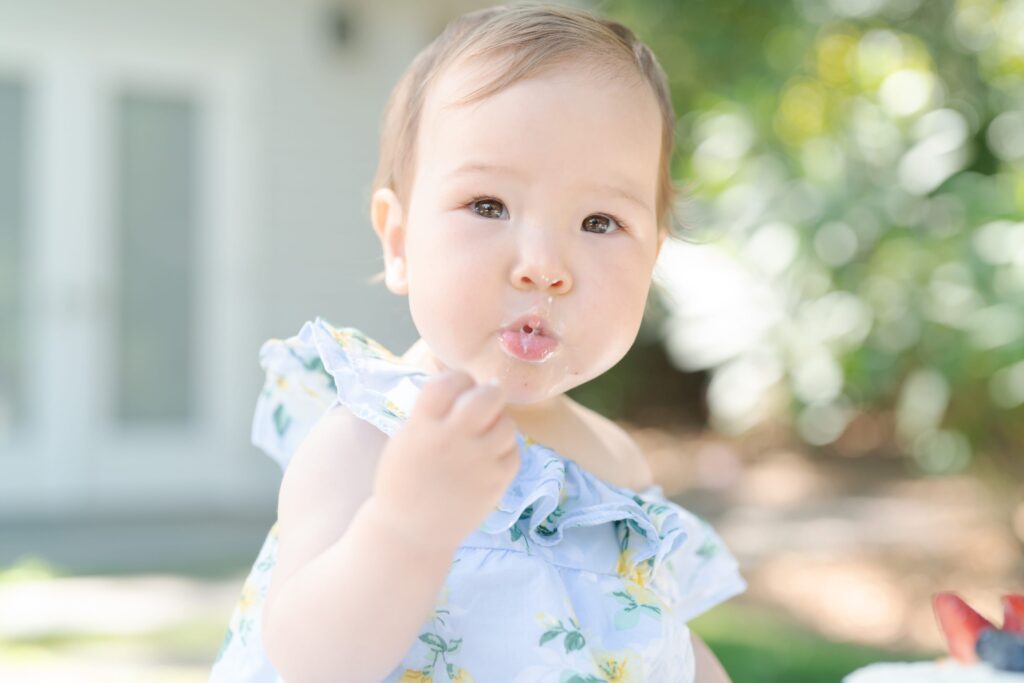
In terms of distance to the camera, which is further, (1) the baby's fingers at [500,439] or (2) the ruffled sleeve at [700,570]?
(2) the ruffled sleeve at [700,570]

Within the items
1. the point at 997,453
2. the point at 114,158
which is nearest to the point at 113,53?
the point at 114,158

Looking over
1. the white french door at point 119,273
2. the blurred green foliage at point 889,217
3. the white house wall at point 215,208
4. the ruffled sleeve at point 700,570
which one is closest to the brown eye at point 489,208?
the ruffled sleeve at point 700,570

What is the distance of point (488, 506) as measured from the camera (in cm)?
107

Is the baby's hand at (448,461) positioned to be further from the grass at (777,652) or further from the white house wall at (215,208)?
the white house wall at (215,208)

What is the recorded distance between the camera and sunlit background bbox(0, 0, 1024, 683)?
4.40 m

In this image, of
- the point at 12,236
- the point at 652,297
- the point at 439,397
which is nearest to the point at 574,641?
the point at 439,397

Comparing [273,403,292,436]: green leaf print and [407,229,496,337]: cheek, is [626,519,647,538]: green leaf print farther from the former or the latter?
[273,403,292,436]: green leaf print

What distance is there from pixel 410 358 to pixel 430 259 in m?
0.27

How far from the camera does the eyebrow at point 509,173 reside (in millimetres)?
1292

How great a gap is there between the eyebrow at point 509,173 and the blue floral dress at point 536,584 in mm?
253

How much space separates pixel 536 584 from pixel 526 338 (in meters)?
0.27

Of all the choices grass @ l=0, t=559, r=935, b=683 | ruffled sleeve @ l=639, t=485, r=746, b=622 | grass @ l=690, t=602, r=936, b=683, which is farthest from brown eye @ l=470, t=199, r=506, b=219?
grass @ l=0, t=559, r=935, b=683

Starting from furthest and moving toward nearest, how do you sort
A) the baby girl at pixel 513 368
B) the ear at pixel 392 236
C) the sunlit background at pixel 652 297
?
1. the sunlit background at pixel 652 297
2. the ear at pixel 392 236
3. the baby girl at pixel 513 368

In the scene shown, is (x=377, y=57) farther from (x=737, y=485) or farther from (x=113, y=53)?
(x=737, y=485)
